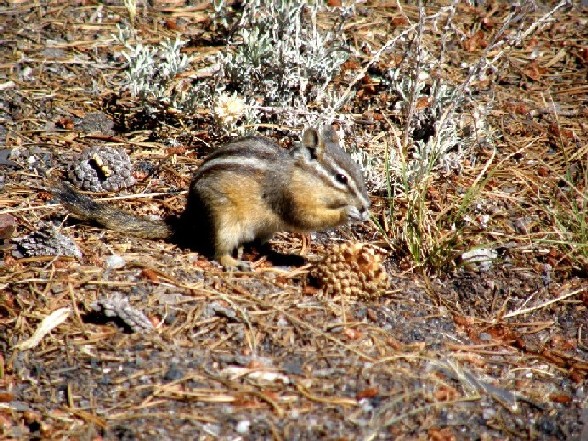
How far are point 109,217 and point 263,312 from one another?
3.88 ft

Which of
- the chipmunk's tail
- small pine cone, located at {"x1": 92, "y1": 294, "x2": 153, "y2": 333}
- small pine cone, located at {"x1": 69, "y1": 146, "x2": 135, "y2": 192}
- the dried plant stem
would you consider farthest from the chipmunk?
the dried plant stem

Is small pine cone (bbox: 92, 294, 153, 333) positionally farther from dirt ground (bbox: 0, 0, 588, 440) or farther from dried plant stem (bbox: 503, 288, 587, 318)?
dried plant stem (bbox: 503, 288, 587, 318)

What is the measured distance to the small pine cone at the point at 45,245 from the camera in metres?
4.25

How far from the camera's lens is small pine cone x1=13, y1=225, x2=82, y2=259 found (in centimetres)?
425

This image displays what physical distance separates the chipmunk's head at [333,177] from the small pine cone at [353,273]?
305mm

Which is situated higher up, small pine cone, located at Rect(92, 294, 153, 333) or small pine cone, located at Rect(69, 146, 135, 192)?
small pine cone, located at Rect(69, 146, 135, 192)

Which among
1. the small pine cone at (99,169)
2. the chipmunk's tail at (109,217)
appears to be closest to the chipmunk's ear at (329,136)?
the chipmunk's tail at (109,217)

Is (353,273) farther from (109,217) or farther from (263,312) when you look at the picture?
(109,217)

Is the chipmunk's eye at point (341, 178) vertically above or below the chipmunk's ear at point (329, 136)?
below

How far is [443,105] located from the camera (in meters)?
5.60

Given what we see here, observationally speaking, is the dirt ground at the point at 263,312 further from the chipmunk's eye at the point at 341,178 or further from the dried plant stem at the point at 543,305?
the chipmunk's eye at the point at 341,178

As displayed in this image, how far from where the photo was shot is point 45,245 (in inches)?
167

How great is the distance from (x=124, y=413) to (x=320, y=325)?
42.3 inches

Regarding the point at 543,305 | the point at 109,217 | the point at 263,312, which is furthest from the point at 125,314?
the point at 543,305
